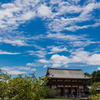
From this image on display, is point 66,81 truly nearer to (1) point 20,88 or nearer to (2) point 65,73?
(2) point 65,73

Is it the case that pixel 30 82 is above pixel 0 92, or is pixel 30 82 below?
above

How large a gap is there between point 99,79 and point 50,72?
2704cm

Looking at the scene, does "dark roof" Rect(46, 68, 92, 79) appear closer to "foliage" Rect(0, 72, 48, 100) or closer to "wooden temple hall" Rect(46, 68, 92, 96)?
"wooden temple hall" Rect(46, 68, 92, 96)

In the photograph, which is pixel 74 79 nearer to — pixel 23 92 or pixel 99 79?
pixel 99 79

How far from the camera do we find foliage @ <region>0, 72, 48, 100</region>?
4613mm

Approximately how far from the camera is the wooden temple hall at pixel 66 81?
3747 centimetres

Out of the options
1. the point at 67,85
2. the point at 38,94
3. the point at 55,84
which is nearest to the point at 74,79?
the point at 67,85

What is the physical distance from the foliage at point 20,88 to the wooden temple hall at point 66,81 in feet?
105

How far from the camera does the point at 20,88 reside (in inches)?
187

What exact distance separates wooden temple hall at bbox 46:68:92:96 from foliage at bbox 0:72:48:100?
32.1m

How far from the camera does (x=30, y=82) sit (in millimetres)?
4832

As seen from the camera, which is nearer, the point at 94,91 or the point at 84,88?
the point at 94,91

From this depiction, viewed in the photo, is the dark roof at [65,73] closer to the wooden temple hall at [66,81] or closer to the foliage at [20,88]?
the wooden temple hall at [66,81]

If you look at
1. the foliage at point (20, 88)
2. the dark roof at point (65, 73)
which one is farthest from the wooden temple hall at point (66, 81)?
the foliage at point (20, 88)
